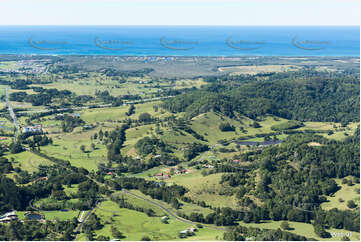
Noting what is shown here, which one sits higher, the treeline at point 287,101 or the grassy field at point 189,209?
the treeline at point 287,101

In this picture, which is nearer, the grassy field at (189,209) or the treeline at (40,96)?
the grassy field at (189,209)

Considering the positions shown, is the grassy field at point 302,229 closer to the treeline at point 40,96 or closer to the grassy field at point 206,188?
the grassy field at point 206,188

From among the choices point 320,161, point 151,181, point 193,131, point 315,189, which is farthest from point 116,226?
point 193,131

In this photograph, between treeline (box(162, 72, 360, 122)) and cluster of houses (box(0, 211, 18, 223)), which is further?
treeline (box(162, 72, 360, 122))

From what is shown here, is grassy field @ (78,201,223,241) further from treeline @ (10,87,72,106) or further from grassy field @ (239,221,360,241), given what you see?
treeline @ (10,87,72,106)

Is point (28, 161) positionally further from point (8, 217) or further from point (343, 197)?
point (343, 197)

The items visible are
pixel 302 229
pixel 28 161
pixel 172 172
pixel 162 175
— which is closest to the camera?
pixel 302 229

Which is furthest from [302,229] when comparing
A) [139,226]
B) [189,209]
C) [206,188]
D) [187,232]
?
[139,226]

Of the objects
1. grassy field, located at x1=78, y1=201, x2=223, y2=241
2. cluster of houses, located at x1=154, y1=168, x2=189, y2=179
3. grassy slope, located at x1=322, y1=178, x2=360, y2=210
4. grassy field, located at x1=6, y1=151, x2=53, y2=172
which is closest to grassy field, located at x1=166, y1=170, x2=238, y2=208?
cluster of houses, located at x1=154, y1=168, x2=189, y2=179

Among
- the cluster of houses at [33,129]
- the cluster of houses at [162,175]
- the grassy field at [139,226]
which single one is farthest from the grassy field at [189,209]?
the cluster of houses at [33,129]
